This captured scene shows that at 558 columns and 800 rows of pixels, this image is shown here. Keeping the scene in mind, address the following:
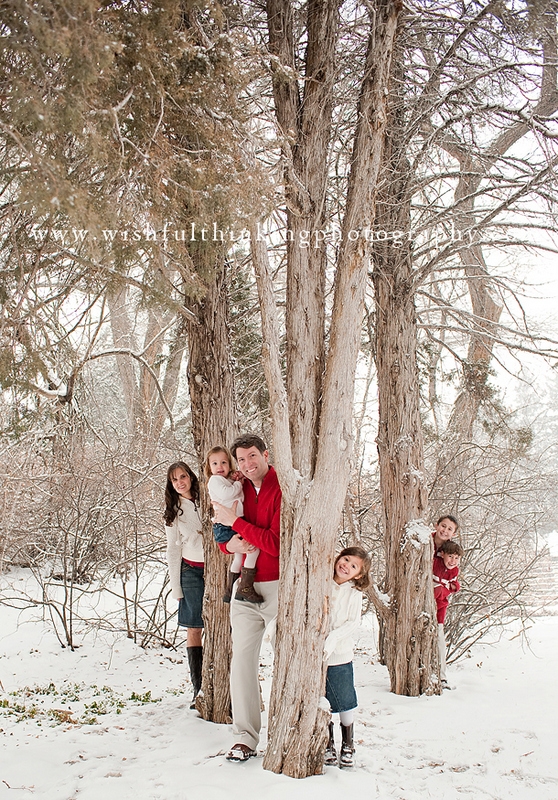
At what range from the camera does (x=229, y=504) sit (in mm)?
3912

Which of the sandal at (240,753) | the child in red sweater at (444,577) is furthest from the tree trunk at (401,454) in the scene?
the sandal at (240,753)

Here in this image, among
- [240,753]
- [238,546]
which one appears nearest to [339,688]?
[240,753]

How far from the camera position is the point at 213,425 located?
15.0ft

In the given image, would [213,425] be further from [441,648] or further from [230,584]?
[441,648]

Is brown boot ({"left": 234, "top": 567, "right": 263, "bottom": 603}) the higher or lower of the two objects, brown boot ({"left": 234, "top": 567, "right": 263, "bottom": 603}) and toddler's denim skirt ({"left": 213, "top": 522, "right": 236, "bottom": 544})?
the lower

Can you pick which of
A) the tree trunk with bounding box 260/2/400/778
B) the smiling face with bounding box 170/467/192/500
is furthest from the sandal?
the smiling face with bounding box 170/467/192/500

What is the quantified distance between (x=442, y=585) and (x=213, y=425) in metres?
2.82

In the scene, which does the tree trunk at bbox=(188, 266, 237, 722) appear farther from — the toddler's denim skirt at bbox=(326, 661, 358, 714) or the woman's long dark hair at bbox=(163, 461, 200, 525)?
the toddler's denim skirt at bbox=(326, 661, 358, 714)

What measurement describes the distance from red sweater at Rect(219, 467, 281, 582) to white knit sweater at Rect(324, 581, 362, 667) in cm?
41

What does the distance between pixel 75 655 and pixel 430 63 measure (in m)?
6.88

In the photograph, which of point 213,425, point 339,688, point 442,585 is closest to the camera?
point 339,688

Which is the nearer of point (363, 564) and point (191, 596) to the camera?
point (363, 564)

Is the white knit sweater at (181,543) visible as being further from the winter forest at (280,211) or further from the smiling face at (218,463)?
the smiling face at (218,463)

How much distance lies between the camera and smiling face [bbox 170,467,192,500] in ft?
16.0
